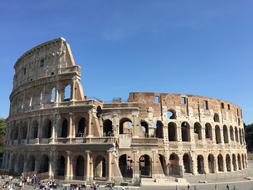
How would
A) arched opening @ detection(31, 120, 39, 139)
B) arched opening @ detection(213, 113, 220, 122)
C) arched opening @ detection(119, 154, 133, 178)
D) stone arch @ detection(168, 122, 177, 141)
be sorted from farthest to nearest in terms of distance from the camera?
1. arched opening @ detection(213, 113, 220, 122)
2. stone arch @ detection(168, 122, 177, 141)
3. arched opening @ detection(31, 120, 39, 139)
4. arched opening @ detection(119, 154, 133, 178)

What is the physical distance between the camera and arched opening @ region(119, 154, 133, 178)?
29219 millimetres

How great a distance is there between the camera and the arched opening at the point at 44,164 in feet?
101

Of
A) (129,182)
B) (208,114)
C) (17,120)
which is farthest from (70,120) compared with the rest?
(208,114)

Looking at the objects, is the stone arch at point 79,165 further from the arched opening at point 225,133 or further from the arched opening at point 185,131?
the arched opening at point 225,133

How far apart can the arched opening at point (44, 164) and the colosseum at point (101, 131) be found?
0.21m

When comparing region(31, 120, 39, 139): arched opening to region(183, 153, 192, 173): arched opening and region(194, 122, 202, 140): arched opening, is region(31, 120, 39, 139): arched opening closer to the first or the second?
region(183, 153, 192, 173): arched opening

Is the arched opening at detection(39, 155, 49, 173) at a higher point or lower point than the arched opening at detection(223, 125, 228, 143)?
lower

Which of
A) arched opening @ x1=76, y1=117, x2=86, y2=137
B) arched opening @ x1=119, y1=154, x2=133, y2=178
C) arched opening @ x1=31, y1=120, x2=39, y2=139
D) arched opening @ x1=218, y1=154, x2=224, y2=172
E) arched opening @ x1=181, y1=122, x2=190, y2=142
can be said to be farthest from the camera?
arched opening @ x1=218, y1=154, x2=224, y2=172

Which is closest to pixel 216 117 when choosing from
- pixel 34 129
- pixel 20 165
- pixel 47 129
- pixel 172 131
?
pixel 172 131

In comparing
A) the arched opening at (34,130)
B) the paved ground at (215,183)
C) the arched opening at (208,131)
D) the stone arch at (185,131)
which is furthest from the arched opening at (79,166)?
the arched opening at (208,131)

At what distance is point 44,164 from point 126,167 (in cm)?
1087

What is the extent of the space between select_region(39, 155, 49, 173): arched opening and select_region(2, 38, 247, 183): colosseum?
0.21m

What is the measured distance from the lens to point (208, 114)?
36.0 m

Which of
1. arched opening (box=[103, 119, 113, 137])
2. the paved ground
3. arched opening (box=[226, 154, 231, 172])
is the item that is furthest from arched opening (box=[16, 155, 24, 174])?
arched opening (box=[226, 154, 231, 172])
